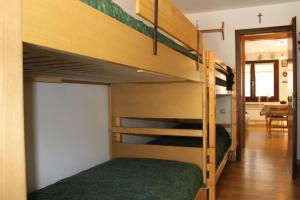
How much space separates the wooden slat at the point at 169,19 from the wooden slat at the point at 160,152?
0.95 metres

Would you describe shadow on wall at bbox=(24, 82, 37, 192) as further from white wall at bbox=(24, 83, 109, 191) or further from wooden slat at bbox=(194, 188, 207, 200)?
→ wooden slat at bbox=(194, 188, 207, 200)

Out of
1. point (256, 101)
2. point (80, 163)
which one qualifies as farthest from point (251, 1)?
point (256, 101)

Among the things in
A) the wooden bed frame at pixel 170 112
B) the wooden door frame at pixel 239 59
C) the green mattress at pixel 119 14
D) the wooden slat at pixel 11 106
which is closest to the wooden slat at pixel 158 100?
the wooden bed frame at pixel 170 112

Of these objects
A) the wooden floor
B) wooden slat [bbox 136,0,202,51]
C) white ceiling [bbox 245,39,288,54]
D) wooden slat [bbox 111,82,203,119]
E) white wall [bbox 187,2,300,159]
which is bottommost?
the wooden floor

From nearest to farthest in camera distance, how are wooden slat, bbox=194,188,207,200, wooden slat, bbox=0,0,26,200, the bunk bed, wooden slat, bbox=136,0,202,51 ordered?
1. wooden slat, bbox=0,0,26,200
2. the bunk bed
3. wooden slat, bbox=136,0,202,51
4. wooden slat, bbox=194,188,207,200

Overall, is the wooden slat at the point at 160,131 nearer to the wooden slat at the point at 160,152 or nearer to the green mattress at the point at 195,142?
the wooden slat at the point at 160,152

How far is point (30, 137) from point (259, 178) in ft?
8.62

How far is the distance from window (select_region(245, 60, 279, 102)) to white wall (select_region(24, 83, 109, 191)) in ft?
24.1

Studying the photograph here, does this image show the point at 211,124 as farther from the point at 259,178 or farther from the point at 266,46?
the point at 266,46

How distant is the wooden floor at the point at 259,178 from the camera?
265cm

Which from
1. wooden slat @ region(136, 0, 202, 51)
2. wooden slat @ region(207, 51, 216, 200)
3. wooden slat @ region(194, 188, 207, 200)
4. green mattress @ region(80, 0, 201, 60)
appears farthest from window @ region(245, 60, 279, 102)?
green mattress @ region(80, 0, 201, 60)

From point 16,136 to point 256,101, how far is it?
908cm

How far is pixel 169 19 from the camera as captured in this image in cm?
134

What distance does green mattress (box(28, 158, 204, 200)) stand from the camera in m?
1.44
